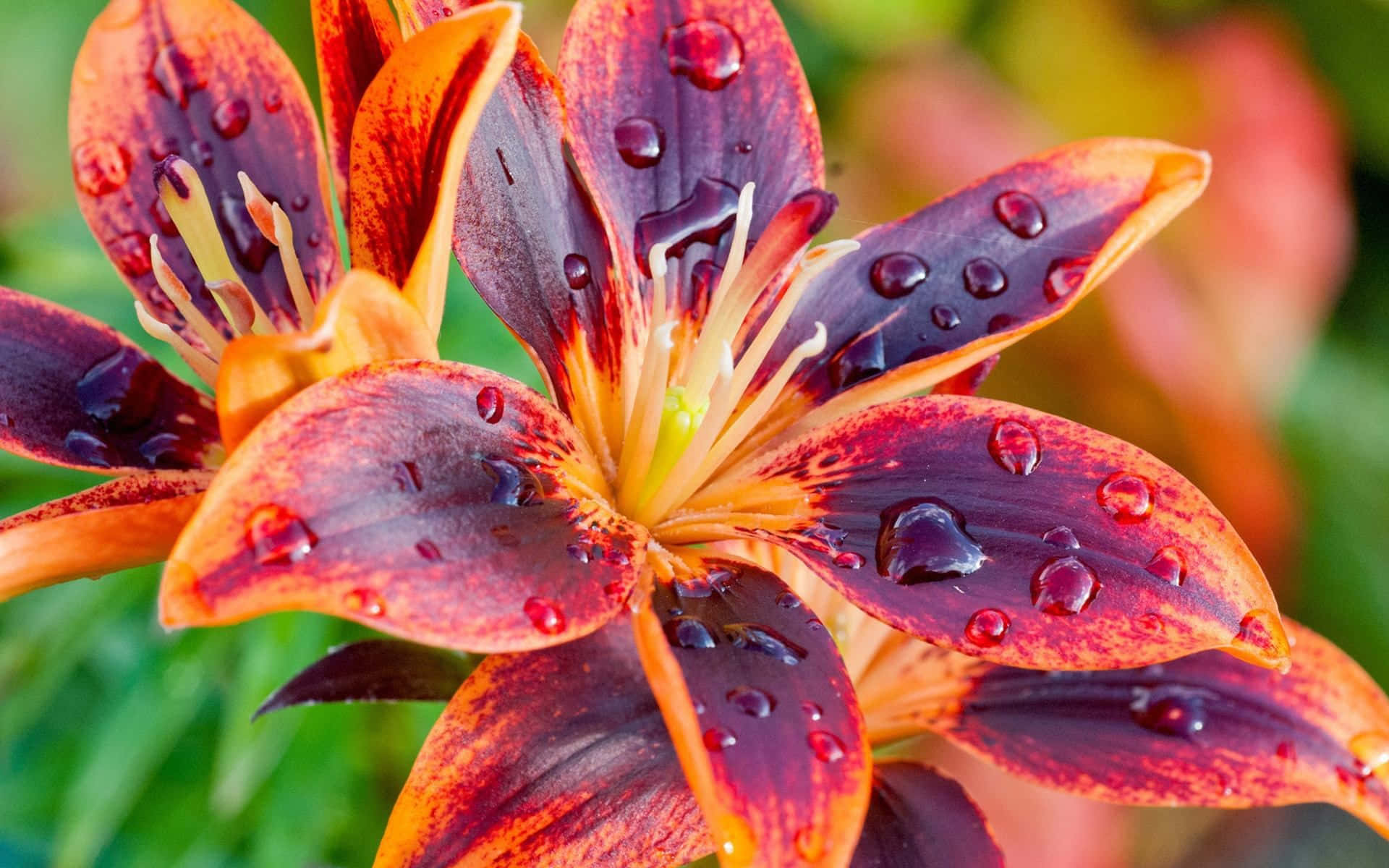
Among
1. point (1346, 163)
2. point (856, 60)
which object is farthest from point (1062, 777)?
point (1346, 163)

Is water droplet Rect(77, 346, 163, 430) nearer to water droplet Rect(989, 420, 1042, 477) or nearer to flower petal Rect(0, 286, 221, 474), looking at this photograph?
flower petal Rect(0, 286, 221, 474)

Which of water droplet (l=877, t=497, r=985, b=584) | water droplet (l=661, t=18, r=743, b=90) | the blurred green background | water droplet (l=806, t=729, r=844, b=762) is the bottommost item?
the blurred green background

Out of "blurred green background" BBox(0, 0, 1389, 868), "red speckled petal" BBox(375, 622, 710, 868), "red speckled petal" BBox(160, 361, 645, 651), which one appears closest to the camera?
"red speckled petal" BBox(160, 361, 645, 651)

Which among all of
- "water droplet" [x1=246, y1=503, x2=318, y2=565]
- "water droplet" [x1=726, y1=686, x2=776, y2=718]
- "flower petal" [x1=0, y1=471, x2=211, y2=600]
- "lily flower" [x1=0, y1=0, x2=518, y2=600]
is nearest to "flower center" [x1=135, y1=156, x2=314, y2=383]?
"lily flower" [x1=0, y1=0, x2=518, y2=600]

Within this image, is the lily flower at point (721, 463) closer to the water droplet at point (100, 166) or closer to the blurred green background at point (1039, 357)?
the blurred green background at point (1039, 357)

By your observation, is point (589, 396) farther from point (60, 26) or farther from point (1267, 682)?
point (60, 26)

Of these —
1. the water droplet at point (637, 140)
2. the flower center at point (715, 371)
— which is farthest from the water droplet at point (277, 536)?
the water droplet at point (637, 140)
